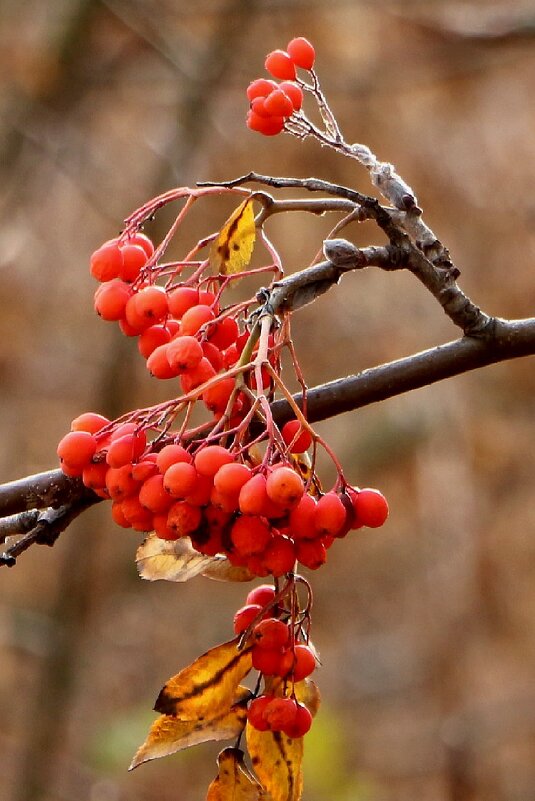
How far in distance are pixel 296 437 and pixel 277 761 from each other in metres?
0.32

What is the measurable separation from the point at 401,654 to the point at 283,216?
76.1 inches

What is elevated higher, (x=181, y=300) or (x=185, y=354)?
(x=181, y=300)

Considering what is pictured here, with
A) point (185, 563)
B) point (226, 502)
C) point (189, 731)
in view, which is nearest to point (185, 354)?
point (226, 502)

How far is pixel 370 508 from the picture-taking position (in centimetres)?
97

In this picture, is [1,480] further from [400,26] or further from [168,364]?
[168,364]

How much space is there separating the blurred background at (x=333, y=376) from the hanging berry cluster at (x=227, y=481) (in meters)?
2.49

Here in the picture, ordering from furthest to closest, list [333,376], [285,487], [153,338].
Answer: [333,376], [153,338], [285,487]

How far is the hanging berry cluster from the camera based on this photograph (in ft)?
3.04

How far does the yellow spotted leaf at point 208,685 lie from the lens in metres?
1.04

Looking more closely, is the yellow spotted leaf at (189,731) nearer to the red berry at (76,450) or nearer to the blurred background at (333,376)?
the red berry at (76,450)

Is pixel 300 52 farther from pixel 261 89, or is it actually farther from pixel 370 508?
pixel 370 508

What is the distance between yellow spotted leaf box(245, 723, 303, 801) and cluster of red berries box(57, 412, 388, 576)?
0.20 m

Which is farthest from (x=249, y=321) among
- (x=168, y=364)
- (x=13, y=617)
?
(x=13, y=617)

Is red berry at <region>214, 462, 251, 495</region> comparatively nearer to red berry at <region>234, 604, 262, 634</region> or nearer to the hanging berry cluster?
the hanging berry cluster
